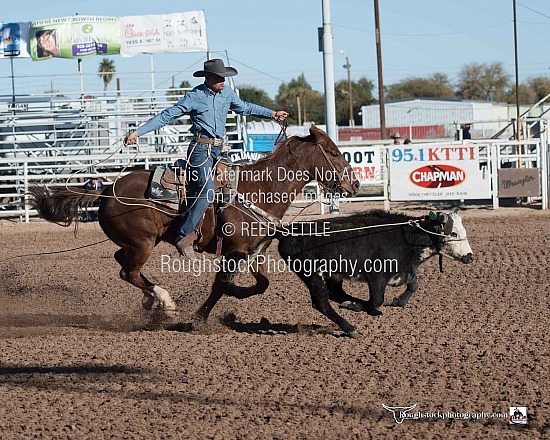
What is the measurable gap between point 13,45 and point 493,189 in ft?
47.1

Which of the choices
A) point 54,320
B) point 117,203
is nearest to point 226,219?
point 117,203

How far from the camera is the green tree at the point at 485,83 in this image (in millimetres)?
86250

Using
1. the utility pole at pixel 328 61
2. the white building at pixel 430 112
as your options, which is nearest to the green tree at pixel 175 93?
the utility pole at pixel 328 61

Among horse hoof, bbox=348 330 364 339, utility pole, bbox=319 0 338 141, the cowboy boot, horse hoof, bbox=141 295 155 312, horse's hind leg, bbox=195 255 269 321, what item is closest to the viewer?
horse hoof, bbox=348 330 364 339

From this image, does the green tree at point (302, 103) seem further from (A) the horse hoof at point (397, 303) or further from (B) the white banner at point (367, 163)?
(A) the horse hoof at point (397, 303)

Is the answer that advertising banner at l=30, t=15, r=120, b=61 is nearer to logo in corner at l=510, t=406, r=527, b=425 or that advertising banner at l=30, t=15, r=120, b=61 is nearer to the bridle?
the bridle

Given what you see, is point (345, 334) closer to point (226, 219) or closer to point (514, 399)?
point (226, 219)

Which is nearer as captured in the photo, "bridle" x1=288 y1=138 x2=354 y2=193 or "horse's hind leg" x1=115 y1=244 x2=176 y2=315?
"bridle" x1=288 y1=138 x2=354 y2=193

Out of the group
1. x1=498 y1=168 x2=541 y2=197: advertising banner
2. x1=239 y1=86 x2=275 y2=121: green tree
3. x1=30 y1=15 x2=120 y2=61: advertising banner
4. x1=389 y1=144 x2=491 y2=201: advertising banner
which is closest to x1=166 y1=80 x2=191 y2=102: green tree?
x1=30 y1=15 x2=120 y2=61: advertising banner

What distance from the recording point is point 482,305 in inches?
314

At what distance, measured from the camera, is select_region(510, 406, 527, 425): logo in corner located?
4.50 meters

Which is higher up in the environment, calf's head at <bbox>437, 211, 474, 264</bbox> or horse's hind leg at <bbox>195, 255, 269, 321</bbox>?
calf's head at <bbox>437, 211, 474, 264</bbox>

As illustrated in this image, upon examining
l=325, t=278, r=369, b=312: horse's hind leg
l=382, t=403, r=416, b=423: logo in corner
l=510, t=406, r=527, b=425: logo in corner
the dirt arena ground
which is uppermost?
l=325, t=278, r=369, b=312: horse's hind leg

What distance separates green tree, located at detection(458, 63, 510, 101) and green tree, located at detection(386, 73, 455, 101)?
2.98 m
